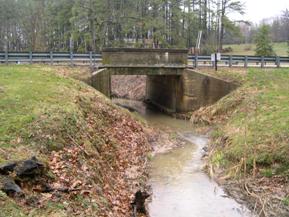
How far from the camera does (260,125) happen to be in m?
17.4

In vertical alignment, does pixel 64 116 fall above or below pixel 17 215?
above

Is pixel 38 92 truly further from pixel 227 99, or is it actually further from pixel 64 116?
pixel 227 99

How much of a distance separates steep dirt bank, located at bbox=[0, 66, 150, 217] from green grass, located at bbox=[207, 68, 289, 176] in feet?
11.5

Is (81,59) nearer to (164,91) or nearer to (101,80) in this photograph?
(101,80)

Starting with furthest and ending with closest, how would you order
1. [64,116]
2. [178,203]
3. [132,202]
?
[64,116] → [178,203] → [132,202]

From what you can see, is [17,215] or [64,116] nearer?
[17,215]

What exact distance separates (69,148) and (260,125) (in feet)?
28.3

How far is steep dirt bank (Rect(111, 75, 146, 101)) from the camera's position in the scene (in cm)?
4109

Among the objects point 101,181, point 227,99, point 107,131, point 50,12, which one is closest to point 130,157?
point 107,131

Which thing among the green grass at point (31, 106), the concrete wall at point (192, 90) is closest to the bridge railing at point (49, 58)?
the concrete wall at point (192, 90)

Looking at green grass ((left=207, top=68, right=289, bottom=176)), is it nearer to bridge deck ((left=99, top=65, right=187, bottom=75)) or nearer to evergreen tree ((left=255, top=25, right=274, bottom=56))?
bridge deck ((left=99, top=65, right=187, bottom=75))

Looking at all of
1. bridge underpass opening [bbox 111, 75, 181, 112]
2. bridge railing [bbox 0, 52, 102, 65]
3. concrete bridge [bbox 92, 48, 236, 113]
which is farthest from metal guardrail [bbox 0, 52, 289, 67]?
bridge underpass opening [bbox 111, 75, 181, 112]

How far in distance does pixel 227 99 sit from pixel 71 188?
17220 millimetres

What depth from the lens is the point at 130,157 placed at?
15.6m
